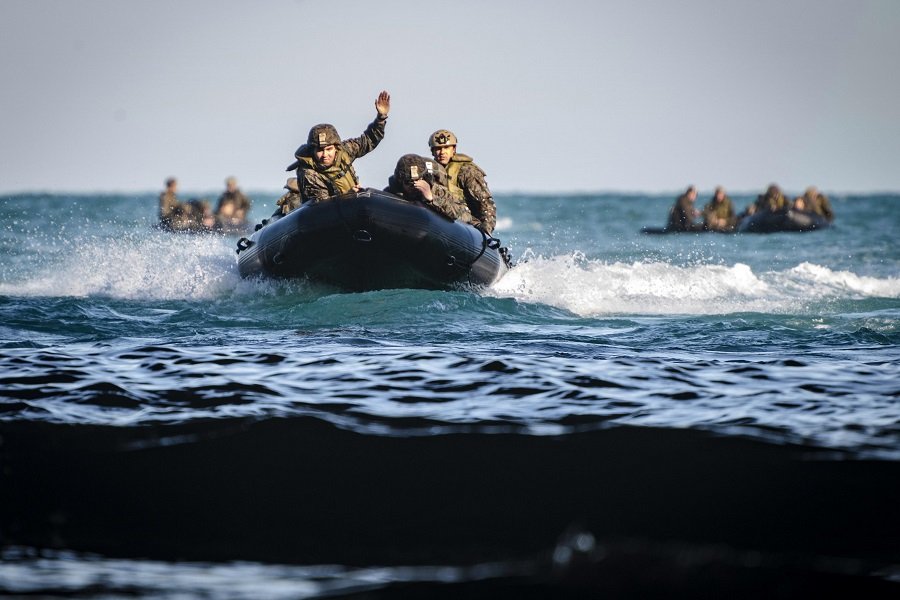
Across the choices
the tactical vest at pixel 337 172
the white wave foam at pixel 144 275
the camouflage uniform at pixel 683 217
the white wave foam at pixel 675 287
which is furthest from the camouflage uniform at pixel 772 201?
the tactical vest at pixel 337 172

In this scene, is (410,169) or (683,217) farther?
(683,217)

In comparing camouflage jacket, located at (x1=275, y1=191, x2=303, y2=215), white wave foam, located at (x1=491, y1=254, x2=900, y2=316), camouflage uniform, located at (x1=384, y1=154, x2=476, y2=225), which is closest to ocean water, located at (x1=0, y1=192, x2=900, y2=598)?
camouflage uniform, located at (x1=384, y1=154, x2=476, y2=225)

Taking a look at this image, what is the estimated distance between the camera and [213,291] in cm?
1254

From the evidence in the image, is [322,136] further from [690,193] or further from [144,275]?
[690,193]

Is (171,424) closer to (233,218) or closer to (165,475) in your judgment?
(165,475)

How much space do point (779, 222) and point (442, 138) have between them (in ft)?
54.6

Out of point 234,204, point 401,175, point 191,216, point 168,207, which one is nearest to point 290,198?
point 401,175

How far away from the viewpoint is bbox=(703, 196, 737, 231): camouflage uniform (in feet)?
88.2

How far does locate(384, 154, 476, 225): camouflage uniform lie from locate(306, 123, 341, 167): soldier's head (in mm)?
673

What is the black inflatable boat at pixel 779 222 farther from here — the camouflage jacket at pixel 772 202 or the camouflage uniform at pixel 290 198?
the camouflage uniform at pixel 290 198

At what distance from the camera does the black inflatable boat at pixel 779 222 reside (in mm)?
26531

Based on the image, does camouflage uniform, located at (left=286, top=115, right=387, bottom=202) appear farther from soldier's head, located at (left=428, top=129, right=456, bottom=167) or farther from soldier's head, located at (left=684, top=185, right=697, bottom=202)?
soldier's head, located at (left=684, top=185, right=697, bottom=202)

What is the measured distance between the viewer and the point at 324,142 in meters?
10.8

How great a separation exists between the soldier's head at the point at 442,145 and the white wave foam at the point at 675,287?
1536mm
